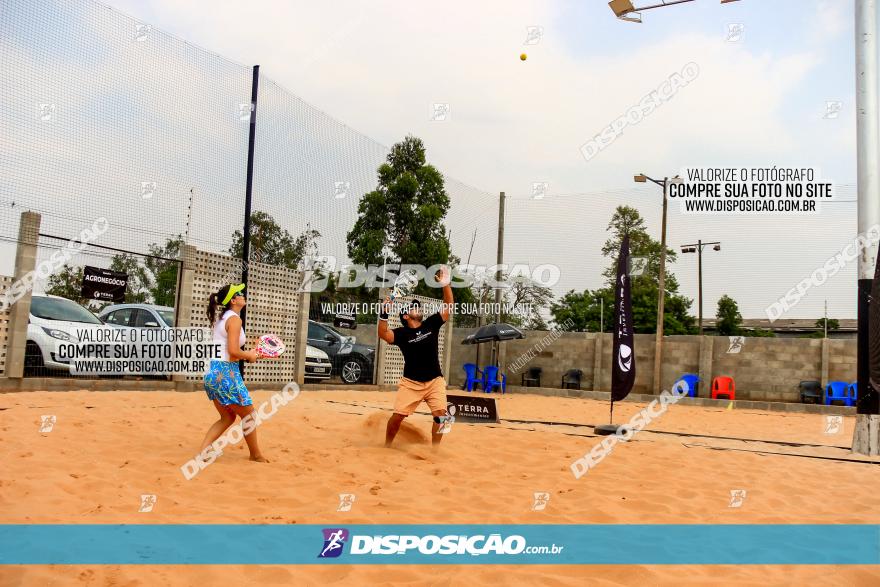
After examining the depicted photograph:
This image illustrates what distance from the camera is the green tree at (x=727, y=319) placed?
118 feet

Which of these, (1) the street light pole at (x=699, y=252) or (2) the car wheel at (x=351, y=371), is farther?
(1) the street light pole at (x=699, y=252)

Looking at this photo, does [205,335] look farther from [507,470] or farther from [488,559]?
[488,559]

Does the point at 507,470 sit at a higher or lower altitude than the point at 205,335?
lower

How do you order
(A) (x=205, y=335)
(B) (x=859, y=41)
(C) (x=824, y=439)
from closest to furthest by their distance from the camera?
(B) (x=859, y=41) → (C) (x=824, y=439) → (A) (x=205, y=335)

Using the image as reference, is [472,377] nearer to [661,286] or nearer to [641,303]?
[661,286]

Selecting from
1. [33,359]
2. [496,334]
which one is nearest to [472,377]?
[496,334]

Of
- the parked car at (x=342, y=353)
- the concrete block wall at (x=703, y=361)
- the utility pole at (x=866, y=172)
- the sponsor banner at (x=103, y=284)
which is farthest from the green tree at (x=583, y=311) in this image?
the sponsor banner at (x=103, y=284)

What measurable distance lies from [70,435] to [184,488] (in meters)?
2.02

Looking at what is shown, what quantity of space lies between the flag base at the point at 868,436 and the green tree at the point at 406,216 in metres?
15.0

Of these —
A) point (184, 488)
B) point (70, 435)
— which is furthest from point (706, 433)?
point (70, 435)

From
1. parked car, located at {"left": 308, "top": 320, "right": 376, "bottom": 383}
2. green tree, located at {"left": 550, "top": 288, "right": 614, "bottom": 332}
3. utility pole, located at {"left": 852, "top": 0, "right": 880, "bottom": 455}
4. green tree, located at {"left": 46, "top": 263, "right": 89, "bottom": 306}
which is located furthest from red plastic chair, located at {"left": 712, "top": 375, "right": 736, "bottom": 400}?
green tree, located at {"left": 550, "top": 288, "right": 614, "bottom": 332}

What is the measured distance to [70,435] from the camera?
18.4 feet

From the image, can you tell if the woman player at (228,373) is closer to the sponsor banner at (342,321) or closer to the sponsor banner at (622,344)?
the sponsor banner at (622,344)

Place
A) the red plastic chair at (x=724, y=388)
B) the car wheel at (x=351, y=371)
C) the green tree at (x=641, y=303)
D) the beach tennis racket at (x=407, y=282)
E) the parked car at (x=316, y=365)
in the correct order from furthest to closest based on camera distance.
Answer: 1. the green tree at (x=641, y=303)
2. the beach tennis racket at (x=407, y=282)
3. the red plastic chair at (x=724, y=388)
4. the car wheel at (x=351, y=371)
5. the parked car at (x=316, y=365)
